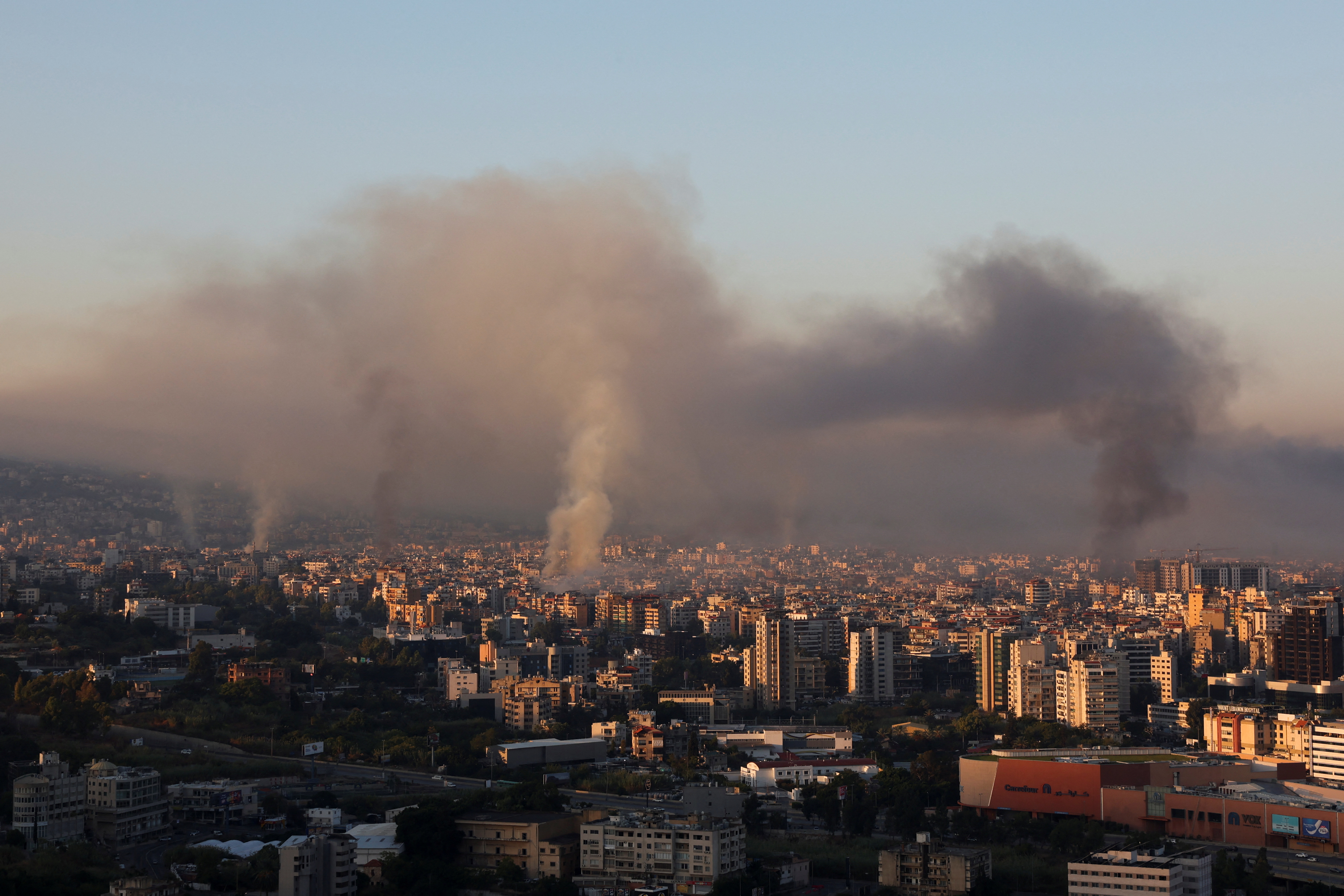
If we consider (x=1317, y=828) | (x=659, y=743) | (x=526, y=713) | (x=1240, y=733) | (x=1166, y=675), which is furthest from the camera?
(x=1166, y=675)

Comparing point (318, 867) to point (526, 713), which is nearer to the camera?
point (318, 867)

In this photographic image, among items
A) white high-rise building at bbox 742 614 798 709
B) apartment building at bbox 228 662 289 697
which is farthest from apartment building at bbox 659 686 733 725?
apartment building at bbox 228 662 289 697

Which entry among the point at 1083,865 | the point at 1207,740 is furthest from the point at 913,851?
the point at 1207,740

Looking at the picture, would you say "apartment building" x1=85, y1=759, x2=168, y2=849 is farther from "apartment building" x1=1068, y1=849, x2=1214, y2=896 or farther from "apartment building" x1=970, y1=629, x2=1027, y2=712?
"apartment building" x1=970, y1=629, x2=1027, y2=712

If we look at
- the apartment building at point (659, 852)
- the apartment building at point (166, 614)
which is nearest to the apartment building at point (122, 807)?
the apartment building at point (659, 852)

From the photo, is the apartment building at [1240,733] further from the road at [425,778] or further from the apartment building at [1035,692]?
the road at [425,778]

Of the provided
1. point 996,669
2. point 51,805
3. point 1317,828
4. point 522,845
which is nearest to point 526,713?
point 996,669

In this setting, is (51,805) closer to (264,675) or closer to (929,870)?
(929,870)

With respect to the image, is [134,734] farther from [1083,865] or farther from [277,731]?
[1083,865]
